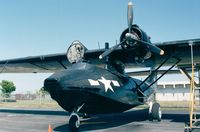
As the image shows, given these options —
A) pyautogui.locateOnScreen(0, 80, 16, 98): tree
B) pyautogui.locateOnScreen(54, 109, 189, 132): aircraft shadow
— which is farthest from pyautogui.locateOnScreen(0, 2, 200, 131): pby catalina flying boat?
pyautogui.locateOnScreen(0, 80, 16, 98): tree

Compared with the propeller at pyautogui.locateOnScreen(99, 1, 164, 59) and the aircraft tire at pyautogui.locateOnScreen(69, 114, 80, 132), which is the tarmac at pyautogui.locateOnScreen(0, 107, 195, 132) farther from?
the propeller at pyautogui.locateOnScreen(99, 1, 164, 59)

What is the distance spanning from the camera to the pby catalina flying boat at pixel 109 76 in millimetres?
12227

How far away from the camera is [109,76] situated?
14.8m

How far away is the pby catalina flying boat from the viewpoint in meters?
12.2

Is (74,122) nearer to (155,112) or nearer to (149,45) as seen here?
→ (149,45)

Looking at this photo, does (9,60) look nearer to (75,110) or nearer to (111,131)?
(75,110)

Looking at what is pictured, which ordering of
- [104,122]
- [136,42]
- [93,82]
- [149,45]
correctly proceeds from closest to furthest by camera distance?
[93,82] → [136,42] → [149,45] → [104,122]

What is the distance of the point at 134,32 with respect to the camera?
607 inches

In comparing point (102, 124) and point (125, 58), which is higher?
point (125, 58)

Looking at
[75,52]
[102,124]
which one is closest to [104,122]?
[102,124]

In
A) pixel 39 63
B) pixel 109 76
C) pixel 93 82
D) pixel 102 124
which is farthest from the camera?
pixel 39 63

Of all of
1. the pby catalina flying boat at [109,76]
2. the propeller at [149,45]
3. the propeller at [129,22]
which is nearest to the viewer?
the pby catalina flying boat at [109,76]

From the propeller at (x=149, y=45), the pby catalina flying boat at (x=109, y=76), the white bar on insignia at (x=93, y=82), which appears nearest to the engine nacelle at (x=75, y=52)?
the pby catalina flying boat at (x=109, y=76)

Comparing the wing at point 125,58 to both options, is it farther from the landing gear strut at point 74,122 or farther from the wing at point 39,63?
the landing gear strut at point 74,122
